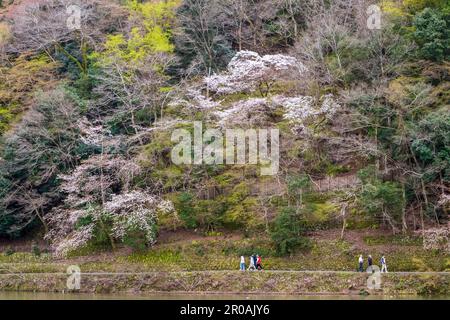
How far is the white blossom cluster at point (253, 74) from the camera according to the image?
44.6 meters

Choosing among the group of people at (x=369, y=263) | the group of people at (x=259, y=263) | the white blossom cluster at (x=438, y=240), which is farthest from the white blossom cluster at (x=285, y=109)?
the white blossom cluster at (x=438, y=240)

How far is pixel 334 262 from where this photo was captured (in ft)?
116

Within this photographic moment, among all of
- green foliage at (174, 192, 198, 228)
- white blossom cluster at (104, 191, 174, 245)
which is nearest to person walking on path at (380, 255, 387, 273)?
green foliage at (174, 192, 198, 228)

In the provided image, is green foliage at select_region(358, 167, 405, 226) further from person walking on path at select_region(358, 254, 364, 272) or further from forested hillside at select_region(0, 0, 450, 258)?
person walking on path at select_region(358, 254, 364, 272)

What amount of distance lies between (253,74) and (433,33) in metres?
11.4

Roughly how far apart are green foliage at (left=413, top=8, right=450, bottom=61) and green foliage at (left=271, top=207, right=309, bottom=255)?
12.6 m

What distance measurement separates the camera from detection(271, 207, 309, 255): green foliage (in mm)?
35875

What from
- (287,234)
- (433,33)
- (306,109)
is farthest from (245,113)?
(433,33)

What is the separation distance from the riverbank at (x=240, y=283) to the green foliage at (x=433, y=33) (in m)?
14.5

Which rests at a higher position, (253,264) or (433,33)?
(433,33)

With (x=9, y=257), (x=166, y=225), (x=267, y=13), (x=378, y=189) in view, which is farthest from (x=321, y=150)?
(x=9, y=257)

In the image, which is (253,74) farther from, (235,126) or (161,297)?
(161,297)

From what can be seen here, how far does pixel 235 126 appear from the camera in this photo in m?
41.1

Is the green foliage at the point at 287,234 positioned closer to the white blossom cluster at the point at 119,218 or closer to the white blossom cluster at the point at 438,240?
the white blossom cluster at the point at 438,240
